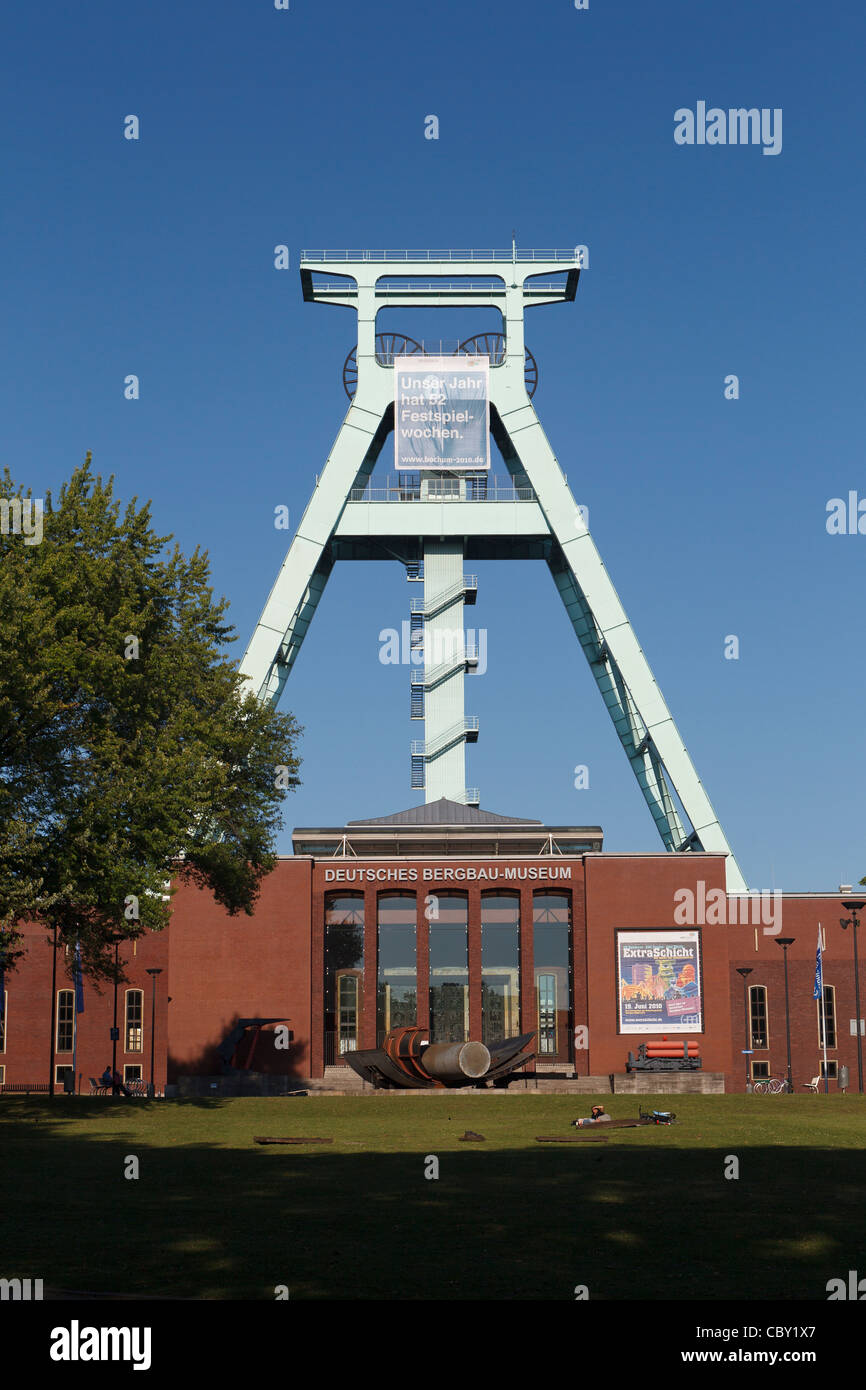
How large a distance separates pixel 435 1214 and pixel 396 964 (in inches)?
1740

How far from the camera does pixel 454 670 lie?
71688 millimetres

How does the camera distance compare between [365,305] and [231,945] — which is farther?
[365,305]

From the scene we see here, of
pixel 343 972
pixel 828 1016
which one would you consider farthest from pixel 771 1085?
pixel 343 972

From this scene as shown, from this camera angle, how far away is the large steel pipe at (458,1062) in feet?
153

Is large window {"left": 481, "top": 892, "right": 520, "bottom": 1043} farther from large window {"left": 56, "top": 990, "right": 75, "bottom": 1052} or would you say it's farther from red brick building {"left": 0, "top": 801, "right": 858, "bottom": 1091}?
large window {"left": 56, "top": 990, "right": 75, "bottom": 1052}

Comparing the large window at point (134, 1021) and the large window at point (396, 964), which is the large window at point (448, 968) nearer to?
the large window at point (396, 964)

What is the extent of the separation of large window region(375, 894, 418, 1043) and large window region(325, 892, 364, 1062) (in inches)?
35.3

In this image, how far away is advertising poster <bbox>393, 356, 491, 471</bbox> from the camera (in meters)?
72.4

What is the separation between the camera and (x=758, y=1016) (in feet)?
217

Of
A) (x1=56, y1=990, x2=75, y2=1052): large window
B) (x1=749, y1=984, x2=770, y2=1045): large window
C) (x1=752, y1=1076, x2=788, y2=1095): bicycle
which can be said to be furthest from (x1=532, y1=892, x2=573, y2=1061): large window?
(x1=56, y1=990, x2=75, y2=1052): large window

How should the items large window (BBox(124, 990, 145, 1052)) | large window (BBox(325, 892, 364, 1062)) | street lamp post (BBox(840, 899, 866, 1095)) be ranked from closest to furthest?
street lamp post (BBox(840, 899, 866, 1095)), large window (BBox(325, 892, 364, 1062)), large window (BBox(124, 990, 145, 1052))
